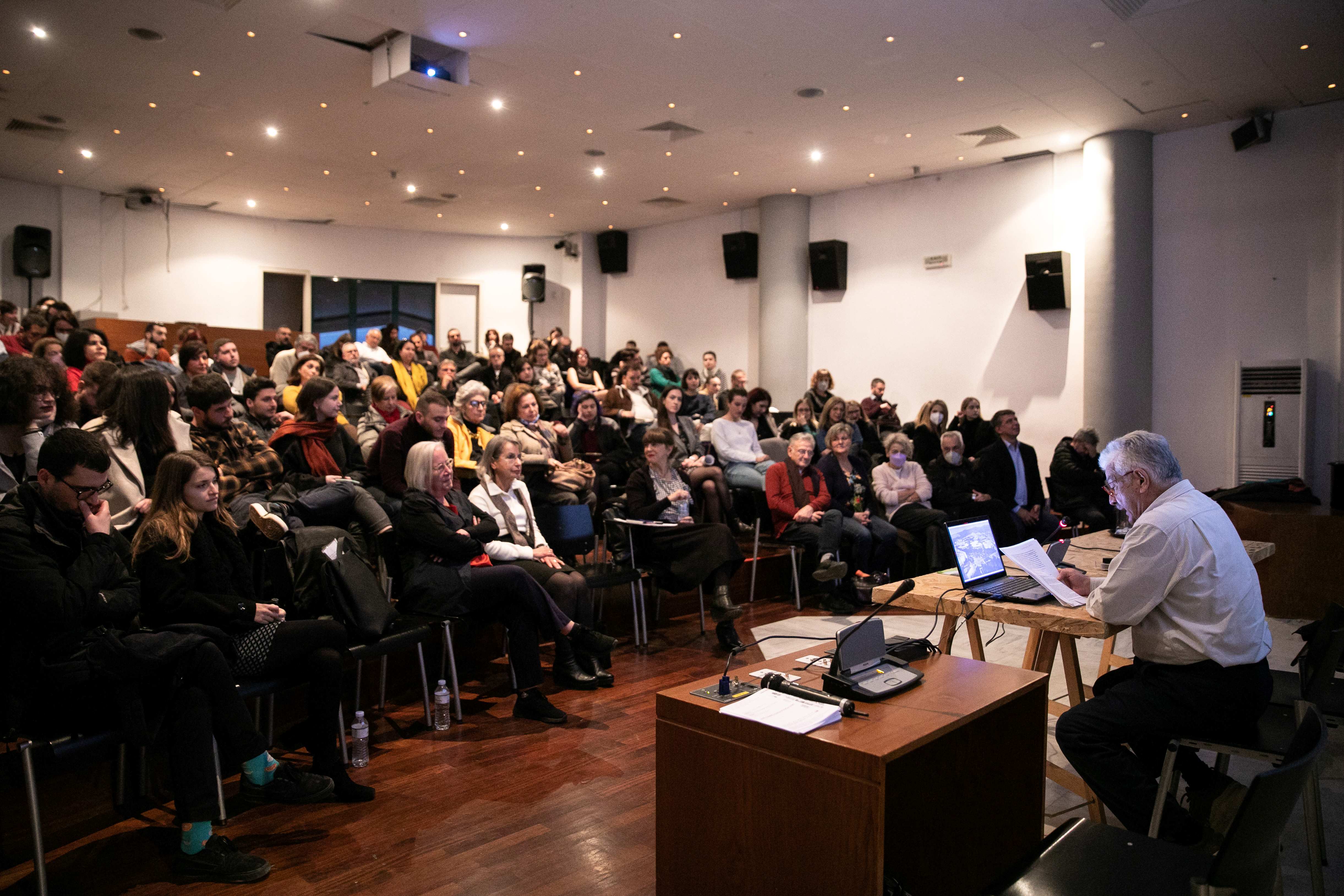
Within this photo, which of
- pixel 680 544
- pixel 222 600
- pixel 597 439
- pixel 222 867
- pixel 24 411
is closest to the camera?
pixel 222 867

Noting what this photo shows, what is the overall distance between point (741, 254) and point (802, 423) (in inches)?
171

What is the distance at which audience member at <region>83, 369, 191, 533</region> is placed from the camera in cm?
352

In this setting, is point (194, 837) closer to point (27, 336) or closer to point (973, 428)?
point (27, 336)

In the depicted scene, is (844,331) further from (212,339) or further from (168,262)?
(168,262)

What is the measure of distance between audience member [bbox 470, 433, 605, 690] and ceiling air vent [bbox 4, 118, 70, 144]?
6846mm

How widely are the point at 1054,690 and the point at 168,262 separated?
12040mm

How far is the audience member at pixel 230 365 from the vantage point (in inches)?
284

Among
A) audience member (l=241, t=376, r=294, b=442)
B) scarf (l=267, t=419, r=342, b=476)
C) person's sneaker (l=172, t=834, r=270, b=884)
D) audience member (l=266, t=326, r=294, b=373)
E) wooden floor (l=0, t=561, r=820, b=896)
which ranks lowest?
wooden floor (l=0, t=561, r=820, b=896)

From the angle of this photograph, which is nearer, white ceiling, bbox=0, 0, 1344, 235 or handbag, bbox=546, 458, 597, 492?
handbag, bbox=546, 458, 597, 492

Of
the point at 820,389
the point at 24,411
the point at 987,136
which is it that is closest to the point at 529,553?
the point at 24,411

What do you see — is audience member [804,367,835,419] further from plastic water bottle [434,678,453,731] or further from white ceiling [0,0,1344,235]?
plastic water bottle [434,678,453,731]

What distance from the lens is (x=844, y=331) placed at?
11.0 metres

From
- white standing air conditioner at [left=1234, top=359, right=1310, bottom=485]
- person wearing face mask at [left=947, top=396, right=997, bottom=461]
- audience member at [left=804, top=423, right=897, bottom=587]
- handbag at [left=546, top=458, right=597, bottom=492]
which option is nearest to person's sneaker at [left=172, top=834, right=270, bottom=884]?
handbag at [left=546, top=458, right=597, bottom=492]

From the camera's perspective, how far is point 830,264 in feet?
35.5
